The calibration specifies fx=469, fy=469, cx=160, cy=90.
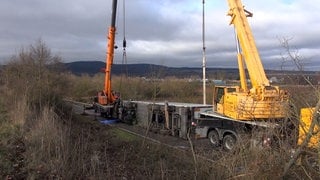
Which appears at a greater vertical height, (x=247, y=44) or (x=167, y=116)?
(x=247, y=44)

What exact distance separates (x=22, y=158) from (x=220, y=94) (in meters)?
10.5

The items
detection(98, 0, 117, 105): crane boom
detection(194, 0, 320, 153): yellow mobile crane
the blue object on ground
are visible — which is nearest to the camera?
detection(194, 0, 320, 153): yellow mobile crane

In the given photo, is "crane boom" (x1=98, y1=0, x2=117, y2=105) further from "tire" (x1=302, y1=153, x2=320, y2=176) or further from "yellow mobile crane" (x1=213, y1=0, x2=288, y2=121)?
"tire" (x1=302, y1=153, x2=320, y2=176)

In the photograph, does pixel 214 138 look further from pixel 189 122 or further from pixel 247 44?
pixel 247 44

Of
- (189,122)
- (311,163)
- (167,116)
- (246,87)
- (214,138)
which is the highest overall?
(246,87)

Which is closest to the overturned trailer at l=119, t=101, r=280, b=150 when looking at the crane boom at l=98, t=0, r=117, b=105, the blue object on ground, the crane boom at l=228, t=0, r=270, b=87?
the blue object on ground

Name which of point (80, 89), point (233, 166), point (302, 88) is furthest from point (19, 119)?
point (80, 89)

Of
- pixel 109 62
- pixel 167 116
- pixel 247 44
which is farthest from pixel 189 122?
pixel 109 62

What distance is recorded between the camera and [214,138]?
20.1 metres

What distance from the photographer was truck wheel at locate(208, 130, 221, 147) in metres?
19.7

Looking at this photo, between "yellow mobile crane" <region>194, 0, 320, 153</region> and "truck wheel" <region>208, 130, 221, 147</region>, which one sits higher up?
"yellow mobile crane" <region>194, 0, 320, 153</region>

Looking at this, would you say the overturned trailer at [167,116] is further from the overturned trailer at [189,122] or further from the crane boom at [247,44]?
the crane boom at [247,44]

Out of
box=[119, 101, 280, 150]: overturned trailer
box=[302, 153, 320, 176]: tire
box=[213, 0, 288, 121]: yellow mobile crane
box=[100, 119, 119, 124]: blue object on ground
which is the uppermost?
box=[213, 0, 288, 121]: yellow mobile crane

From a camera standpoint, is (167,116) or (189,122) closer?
(189,122)
